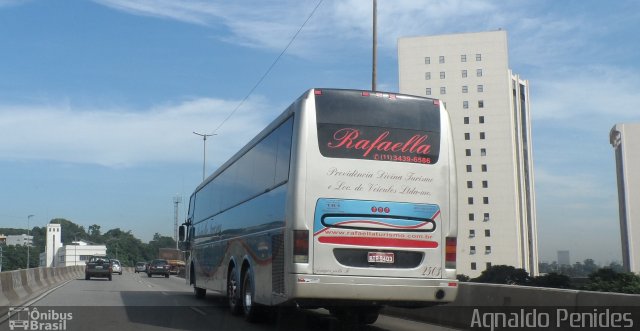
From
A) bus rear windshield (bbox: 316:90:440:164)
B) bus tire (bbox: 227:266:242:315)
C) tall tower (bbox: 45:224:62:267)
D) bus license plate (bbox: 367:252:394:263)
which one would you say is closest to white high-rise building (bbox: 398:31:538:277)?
tall tower (bbox: 45:224:62:267)

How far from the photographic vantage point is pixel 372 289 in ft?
33.8

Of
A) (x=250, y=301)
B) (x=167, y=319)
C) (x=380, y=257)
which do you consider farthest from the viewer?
(x=167, y=319)

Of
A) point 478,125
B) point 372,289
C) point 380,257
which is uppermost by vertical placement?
point 478,125

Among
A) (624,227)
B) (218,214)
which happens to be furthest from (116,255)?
(218,214)

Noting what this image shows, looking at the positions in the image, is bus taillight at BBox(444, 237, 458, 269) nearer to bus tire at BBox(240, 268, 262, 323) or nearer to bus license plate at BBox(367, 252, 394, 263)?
bus license plate at BBox(367, 252, 394, 263)

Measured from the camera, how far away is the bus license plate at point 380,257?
1041cm

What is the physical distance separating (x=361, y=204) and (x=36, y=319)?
734 centimetres

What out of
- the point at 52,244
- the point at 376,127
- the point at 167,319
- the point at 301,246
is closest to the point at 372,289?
the point at 301,246

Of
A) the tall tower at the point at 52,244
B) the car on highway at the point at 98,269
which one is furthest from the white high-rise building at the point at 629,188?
the tall tower at the point at 52,244

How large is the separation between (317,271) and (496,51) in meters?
109

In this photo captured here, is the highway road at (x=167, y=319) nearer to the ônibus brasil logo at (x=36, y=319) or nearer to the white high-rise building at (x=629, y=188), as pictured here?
the ônibus brasil logo at (x=36, y=319)

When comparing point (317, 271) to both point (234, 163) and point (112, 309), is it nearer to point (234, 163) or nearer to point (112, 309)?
point (234, 163)

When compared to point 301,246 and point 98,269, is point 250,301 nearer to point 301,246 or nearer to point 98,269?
point 301,246

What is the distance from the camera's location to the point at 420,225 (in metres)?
10.7
